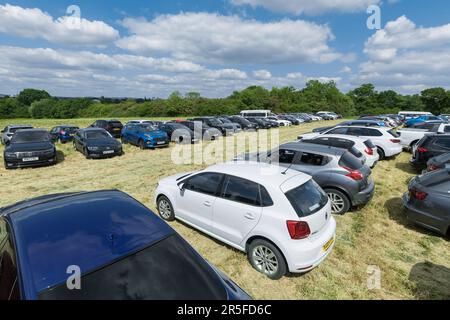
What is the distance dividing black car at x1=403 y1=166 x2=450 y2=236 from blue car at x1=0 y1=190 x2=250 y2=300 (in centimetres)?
454

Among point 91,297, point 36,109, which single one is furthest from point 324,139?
point 36,109

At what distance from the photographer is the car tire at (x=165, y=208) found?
5.16 metres

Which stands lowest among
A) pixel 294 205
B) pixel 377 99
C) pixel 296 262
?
pixel 296 262

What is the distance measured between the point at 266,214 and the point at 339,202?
9.78 ft

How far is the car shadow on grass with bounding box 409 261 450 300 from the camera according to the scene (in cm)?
337

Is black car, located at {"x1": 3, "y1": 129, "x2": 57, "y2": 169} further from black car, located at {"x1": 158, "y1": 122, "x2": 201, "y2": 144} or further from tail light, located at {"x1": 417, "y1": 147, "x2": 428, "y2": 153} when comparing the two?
tail light, located at {"x1": 417, "y1": 147, "x2": 428, "y2": 153}

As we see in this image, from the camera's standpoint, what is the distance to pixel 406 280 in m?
3.65

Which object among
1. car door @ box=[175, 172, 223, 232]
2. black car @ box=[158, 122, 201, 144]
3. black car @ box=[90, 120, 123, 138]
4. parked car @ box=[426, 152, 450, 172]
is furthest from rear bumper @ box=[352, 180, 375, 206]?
black car @ box=[90, 120, 123, 138]

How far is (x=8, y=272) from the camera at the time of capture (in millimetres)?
1813

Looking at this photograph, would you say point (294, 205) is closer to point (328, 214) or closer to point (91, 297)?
point (328, 214)

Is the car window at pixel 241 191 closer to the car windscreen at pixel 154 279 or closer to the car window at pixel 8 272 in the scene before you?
the car windscreen at pixel 154 279

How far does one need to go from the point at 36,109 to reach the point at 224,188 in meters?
91.2

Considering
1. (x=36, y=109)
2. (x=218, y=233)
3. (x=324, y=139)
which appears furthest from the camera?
(x=36, y=109)
